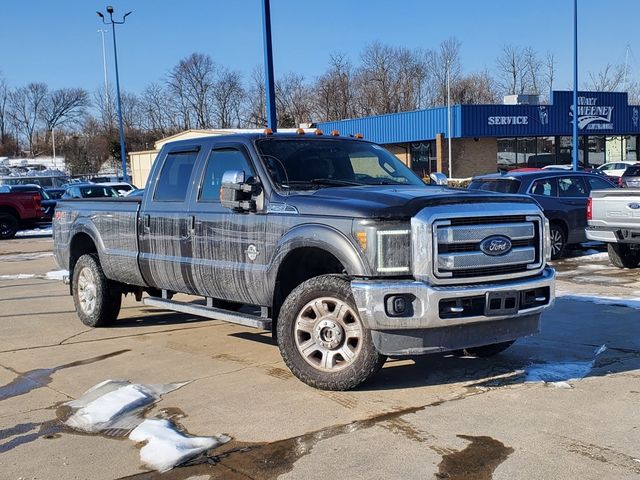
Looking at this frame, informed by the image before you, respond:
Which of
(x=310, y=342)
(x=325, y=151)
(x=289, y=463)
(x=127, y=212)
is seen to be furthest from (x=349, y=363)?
(x=127, y=212)

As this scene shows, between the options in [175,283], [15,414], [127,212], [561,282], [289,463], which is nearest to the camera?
[289,463]

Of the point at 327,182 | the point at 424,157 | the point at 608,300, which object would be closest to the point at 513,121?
the point at 424,157

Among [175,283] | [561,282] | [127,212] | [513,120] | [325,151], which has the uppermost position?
[513,120]

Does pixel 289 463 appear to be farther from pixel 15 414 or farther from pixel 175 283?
pixel 175 283

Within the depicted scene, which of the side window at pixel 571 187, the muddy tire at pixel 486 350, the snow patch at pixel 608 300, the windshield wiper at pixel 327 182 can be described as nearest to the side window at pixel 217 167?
the windshield wiper at pixel 327 182

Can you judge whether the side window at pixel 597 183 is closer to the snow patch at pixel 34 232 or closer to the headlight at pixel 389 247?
the headlight at pixel 389 247

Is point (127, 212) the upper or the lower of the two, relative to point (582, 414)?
upper

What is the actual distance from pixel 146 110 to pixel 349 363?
8570 centimetres

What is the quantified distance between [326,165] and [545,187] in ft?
28.5

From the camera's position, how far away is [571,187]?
48.0 feet

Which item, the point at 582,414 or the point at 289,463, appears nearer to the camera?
the point at 289,463

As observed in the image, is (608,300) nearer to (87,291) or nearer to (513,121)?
(87,291)

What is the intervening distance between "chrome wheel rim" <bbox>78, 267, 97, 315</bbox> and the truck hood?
3497 mm

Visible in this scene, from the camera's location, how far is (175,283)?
7.27 metres
